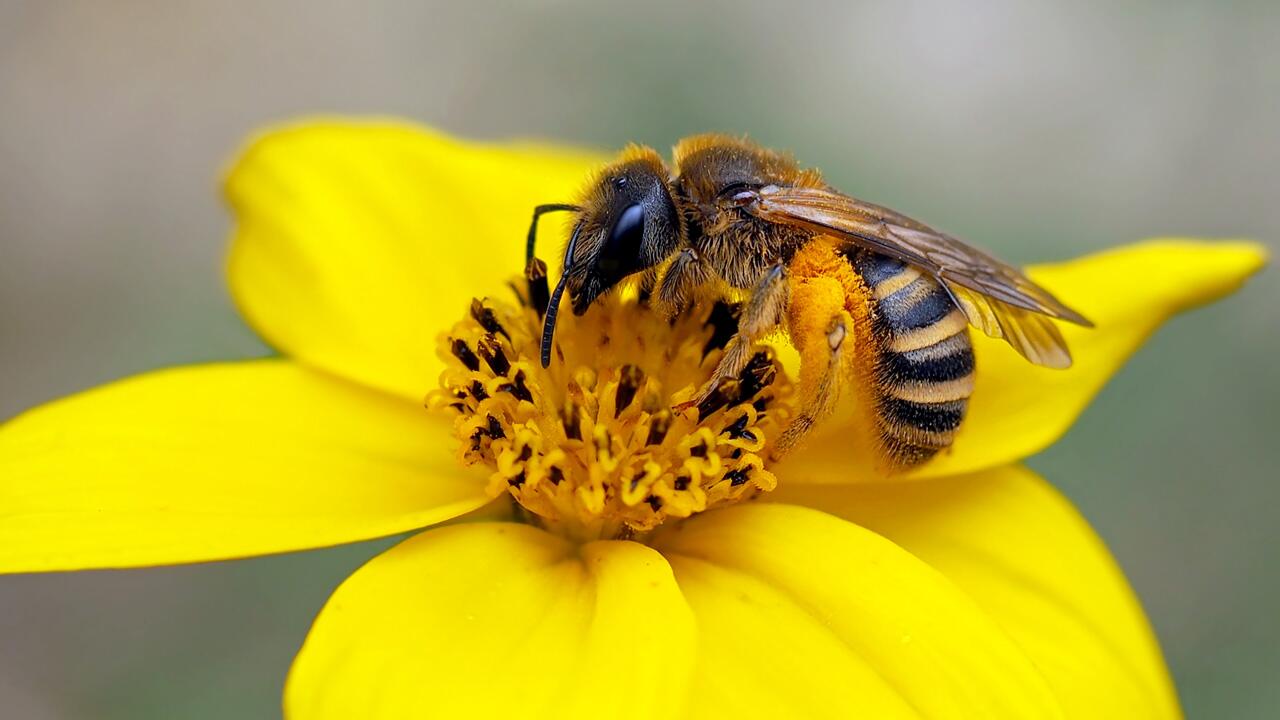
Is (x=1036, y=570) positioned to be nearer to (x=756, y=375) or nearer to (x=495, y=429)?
(x=756, y=375)

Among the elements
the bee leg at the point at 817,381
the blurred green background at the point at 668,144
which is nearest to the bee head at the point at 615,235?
the bee leg at the point at 817,381

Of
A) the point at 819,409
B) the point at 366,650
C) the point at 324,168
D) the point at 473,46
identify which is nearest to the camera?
the point at 366,650

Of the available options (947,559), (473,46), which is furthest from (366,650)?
(473,46)

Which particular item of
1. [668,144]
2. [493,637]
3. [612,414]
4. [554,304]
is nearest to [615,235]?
[554,304]

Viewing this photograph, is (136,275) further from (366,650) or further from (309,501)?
(366,650)

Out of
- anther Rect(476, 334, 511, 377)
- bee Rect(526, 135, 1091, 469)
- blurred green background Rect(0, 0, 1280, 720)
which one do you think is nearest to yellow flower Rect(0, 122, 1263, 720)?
anther Rect(476, 334, 511, 377)
